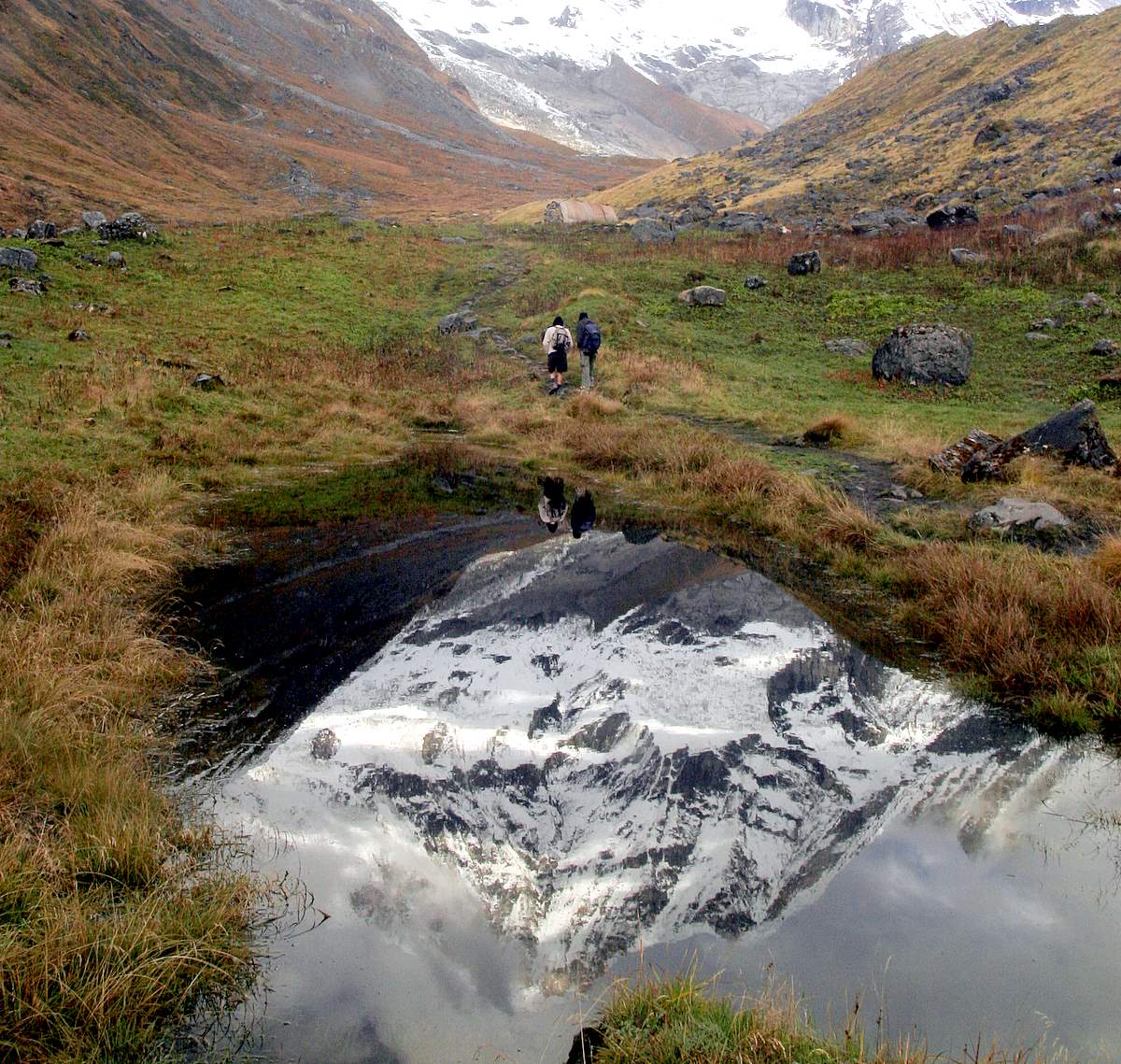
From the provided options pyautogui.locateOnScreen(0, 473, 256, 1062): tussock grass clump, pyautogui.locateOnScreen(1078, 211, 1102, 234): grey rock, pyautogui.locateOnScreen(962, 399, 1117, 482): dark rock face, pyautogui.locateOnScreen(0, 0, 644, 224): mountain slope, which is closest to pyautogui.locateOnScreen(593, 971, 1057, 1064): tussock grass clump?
pyautogui.locateOnScreen(0, 473, 256, 1062): tussock grass clump

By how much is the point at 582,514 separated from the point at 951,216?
26408mm

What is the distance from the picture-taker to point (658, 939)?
3.94 meters

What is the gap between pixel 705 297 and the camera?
80.0 ft

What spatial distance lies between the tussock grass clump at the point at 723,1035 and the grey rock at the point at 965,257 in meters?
26.3

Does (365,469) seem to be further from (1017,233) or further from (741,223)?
(741,223)

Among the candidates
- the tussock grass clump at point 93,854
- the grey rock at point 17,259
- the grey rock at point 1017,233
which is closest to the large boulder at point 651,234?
the grey rock at point 1017,233

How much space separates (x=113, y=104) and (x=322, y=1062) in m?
79.4

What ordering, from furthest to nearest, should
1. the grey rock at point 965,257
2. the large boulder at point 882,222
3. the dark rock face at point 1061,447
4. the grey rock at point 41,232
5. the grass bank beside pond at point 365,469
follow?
the large boulder at point 882,222, the grey rock at point 965,257, the grey rock at point 41,232, the dark rock face at point 1061,447, the grass bank beside pond at point 365,469

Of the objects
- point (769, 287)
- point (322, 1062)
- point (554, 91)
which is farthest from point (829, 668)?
point (554, 91)

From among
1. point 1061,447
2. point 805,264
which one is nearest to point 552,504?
point 1061,447

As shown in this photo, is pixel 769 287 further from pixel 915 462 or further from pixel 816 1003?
pixel 816 1003

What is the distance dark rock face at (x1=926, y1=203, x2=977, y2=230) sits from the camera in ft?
98.2

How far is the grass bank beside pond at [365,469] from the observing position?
3834mm

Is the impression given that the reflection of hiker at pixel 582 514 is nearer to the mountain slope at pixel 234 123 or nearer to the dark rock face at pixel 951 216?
the dark rock face at pixel 951 216
